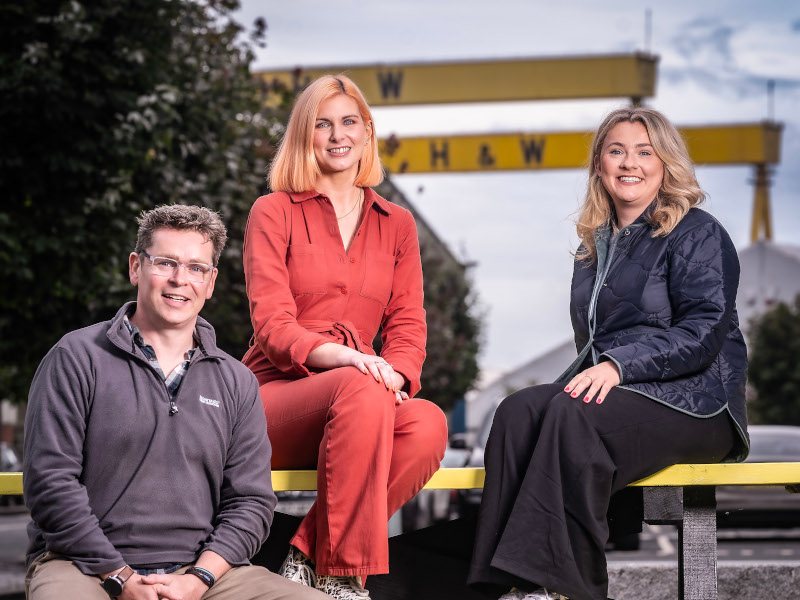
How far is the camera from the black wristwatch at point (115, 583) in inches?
137

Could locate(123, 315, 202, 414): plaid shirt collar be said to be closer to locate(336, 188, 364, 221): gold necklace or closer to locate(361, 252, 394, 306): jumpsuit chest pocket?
locate(361, 252, 394, 306): jumpsuit chest pocket

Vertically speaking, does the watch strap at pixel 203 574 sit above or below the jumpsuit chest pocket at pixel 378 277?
below

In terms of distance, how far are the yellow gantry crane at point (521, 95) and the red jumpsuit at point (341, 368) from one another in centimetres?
2696

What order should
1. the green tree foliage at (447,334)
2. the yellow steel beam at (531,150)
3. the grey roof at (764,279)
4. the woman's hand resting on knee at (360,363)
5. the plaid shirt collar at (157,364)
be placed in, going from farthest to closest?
the grey roof at (764,279)
the yellow steel beam at (531,150)
the green tree foliage at (447,334)
the woman's hand resting on knee at (360,363)
the plaid shirt collar at (157,364)

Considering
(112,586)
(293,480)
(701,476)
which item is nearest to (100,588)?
(112,586)

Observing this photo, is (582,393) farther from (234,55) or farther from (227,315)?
(234,55)

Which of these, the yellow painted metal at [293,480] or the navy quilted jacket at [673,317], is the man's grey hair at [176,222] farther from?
the navy quilted jacket at [673,317]

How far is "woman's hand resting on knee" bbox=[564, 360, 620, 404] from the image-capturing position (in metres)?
4.12

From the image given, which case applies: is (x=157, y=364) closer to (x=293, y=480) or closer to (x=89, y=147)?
(x=293, y=480)

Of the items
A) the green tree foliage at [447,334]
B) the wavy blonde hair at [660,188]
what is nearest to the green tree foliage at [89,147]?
the wavy blonde hair at [660,188]

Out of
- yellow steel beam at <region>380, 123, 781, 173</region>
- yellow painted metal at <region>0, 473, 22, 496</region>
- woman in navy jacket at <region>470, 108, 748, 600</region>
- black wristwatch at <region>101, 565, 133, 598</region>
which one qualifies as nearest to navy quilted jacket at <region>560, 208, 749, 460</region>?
woman in navy jacket at <region>470, 108, 748, 600</region>

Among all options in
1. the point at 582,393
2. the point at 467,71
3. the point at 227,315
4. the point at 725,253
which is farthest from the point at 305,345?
the point at 467,71

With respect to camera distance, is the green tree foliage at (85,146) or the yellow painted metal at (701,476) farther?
the green tree foliage at (85,146)

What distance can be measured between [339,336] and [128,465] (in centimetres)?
99
